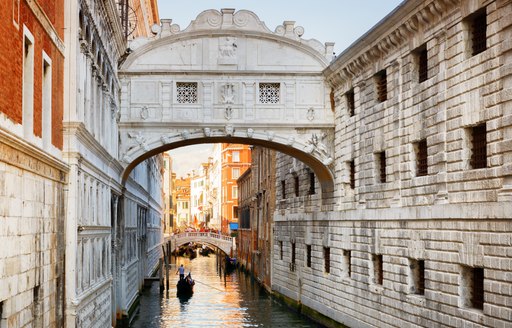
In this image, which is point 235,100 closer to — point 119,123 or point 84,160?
point 119,123

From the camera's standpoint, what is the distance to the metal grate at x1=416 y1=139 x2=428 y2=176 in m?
15.1

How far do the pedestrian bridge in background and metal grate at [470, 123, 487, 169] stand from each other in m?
44.0

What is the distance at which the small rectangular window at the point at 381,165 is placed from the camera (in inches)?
697

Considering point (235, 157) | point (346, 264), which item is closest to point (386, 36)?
point (346, 264)

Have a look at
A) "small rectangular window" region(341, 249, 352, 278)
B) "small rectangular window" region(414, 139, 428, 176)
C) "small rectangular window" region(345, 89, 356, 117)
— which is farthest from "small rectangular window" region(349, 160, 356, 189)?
"small rectangular window" region(414, 139, 428, 176)

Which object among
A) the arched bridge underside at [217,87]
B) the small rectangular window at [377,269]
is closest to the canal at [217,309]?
the small rectangular window at [377,269]

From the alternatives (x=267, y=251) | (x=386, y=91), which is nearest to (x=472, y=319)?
(x=386, y=91)

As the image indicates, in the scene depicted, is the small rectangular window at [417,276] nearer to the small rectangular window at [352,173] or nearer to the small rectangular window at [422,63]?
the small rectangular window at [422,63]

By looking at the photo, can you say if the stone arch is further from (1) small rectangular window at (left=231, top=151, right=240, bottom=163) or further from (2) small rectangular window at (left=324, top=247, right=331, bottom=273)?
(1) small rectangular window at (left=231, top=151, right=240, bottom=163)

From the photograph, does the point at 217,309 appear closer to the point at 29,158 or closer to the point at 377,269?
the point at 377,269

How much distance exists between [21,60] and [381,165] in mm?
10112

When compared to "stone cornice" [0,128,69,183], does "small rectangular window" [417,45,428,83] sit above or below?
above

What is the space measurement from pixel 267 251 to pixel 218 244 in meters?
27.4

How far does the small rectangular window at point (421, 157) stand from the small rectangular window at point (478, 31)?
242cm
